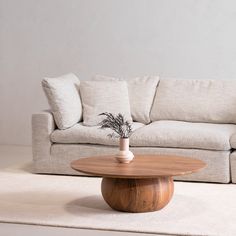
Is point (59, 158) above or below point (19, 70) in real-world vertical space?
below

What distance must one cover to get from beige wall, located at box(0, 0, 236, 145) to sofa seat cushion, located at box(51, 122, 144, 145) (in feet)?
5.43

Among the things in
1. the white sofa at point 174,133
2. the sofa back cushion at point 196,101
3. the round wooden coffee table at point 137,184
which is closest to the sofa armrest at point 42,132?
the white sofa at point 174,133

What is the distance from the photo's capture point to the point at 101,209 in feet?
14.9

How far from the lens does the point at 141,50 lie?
7215 mm

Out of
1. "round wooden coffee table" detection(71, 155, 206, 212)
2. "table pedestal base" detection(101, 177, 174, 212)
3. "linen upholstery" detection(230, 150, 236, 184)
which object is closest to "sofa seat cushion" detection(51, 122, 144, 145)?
"linen upholstery" detection(230, 150, 236, 184)

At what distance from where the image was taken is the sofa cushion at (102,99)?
6.04m

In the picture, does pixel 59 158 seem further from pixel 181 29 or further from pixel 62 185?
pixel 181 29

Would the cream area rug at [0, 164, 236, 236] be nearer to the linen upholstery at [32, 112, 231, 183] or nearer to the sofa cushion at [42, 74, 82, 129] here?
the linen upholstery at [32, 112, 231, 183]

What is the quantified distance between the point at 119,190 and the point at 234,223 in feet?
2.64

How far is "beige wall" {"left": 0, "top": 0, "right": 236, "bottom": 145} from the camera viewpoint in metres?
6.99

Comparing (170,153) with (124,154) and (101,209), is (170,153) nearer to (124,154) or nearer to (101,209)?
(124,154)

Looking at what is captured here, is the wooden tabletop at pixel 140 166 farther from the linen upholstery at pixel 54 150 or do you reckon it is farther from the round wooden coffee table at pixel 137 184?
the linen upholstery at pixel 54 150

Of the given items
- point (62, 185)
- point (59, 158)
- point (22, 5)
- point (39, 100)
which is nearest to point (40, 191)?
point (62, 185)

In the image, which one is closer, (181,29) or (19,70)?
(181,29)
